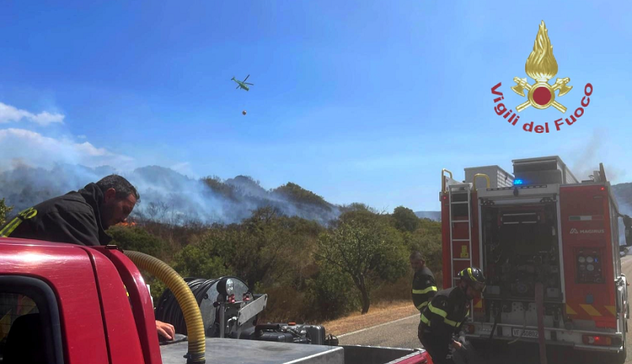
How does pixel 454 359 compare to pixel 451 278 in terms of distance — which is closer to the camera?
pixel 454 359

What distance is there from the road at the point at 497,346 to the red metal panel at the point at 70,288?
7532mm

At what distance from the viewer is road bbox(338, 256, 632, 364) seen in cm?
781

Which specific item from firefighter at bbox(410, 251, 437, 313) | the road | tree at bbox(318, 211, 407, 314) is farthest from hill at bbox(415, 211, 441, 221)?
firefighter at bbox(410, 251, 437, 313)

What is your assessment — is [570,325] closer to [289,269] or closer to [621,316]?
[621,316]

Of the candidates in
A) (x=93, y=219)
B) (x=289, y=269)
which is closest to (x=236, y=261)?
(x=289, y=269)

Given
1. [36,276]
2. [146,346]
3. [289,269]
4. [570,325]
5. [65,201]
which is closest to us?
[36,276]

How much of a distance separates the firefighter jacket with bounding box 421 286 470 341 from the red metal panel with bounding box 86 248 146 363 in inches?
150

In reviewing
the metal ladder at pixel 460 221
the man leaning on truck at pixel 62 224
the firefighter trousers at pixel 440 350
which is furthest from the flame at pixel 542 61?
the man leaning on truck at pixel 62 224

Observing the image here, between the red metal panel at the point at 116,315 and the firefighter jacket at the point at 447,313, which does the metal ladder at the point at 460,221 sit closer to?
the firefighter jacket at the point at 447,313

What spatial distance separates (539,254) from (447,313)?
146 inches

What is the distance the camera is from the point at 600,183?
6996 millimetres

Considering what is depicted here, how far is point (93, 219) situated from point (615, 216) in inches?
355

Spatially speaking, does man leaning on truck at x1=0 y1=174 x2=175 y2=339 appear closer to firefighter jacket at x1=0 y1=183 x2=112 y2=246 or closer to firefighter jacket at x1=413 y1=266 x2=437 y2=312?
firefighter jacket at x1=0 y1=183 x2=112 y2=246

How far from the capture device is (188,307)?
179 centimetres
